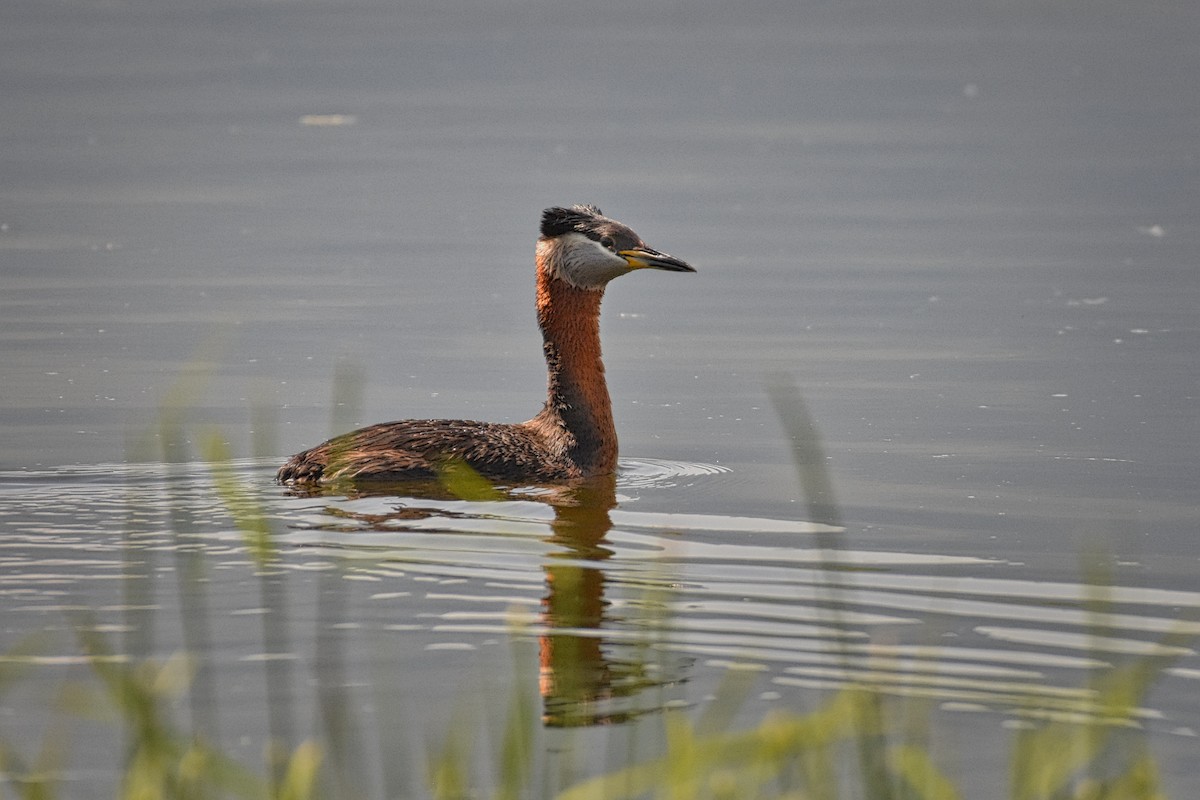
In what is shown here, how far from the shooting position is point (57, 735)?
18.7 feet

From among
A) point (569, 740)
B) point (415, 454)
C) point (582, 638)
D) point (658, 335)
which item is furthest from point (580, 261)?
point (569, 740)

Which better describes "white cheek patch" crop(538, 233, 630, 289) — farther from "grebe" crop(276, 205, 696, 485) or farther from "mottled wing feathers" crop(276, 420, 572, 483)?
"mottled wing feathers" crop(276, 420, 572, 483)

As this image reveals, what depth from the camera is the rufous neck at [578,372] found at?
33.6 feet

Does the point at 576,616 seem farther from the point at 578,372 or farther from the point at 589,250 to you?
the point at 589,250

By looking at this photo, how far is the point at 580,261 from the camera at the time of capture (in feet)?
34.9

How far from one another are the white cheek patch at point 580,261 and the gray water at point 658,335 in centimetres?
89

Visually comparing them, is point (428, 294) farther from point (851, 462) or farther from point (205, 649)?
point (205, 649)

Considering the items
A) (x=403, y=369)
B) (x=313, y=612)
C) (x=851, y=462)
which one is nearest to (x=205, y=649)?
(x=313, y=612)

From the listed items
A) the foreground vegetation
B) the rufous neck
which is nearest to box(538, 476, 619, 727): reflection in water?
the foreground vegetation

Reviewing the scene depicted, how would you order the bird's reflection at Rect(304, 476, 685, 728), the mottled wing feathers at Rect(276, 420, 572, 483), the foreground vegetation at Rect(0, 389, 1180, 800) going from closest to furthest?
1. the foreground vegetation at Rect(0, 389, 1180, 800)
2. the bird's reflection at Rect(304, 476, 685, 728)
3. the mottled wing feathers at Rect(276, 420, 572, 483)

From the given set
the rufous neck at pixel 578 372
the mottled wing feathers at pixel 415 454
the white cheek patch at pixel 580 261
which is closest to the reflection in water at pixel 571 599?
the mottled wing feathers at pixel 415 454

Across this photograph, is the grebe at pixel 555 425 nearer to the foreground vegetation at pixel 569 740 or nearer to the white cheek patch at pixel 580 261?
the white cheek patch at pixel 580 261

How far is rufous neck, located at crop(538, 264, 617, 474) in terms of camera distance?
33.6ft

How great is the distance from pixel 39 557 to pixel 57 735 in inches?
95.8
